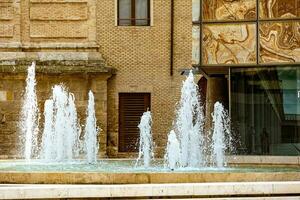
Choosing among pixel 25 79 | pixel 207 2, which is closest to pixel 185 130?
pixel 207 2

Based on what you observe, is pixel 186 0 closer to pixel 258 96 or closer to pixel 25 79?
pixel 25 79

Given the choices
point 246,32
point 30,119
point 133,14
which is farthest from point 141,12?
point 246,32

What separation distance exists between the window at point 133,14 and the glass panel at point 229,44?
664 centimetres

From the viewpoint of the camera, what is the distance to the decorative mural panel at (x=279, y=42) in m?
15.5

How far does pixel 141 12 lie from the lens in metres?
22.6

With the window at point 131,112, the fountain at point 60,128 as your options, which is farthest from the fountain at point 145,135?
the fountain at point 60,128

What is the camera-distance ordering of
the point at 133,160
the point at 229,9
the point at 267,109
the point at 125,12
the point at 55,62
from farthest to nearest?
the point at 125,12 → the point at 55,62 → the point at 267,109 → the point at 133,160 → the point at 229,9

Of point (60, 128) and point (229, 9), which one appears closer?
point (229, 9)

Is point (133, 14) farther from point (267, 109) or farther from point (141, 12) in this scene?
point (267, 109)

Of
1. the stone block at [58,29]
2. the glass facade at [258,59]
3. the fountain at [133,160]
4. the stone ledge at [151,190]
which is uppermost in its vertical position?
the stone block at [58,29]

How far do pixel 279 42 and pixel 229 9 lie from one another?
1113 millimetres

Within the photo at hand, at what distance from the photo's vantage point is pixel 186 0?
22.6m

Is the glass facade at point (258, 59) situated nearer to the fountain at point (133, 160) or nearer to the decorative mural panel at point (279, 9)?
the decorative mural panel at point (279, 9)

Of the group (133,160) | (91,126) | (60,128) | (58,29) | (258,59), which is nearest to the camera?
(258,59)
